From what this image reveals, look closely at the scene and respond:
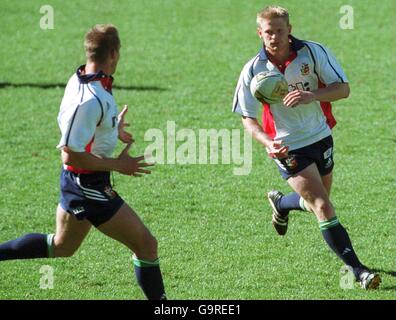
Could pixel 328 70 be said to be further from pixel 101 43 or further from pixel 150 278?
pixel 150 278

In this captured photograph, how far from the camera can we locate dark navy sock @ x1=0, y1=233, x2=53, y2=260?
21.9 feet

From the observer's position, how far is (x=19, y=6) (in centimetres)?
1958

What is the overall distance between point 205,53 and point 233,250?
27.3ft

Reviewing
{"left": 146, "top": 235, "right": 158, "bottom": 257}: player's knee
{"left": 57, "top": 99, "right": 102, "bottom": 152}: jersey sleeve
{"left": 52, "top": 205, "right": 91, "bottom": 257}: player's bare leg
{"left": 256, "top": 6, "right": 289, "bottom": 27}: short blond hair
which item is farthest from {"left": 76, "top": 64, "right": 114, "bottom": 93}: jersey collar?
{"left": 256, "top": 6, "right": 289, "bottom": 27}: short blond hair

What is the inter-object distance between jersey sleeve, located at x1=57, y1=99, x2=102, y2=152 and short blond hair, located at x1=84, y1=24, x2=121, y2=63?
0.34 metres

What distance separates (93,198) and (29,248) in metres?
0.80

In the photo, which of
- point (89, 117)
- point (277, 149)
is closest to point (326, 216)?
point (277, 149)

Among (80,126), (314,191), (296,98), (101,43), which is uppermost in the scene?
(101,43)

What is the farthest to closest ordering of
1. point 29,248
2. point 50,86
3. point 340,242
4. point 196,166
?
1. point 50,86
2. point 196,166
3. point 340,242
4. point 29,248

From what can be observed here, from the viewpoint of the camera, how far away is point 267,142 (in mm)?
6938

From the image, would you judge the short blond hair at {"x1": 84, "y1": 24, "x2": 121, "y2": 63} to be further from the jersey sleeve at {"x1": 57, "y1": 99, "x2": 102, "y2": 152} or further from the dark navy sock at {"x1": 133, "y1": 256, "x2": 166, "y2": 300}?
the dark navy sock at {"x1": 133, "y1": 256, "x2": 166, "y2": 300}
